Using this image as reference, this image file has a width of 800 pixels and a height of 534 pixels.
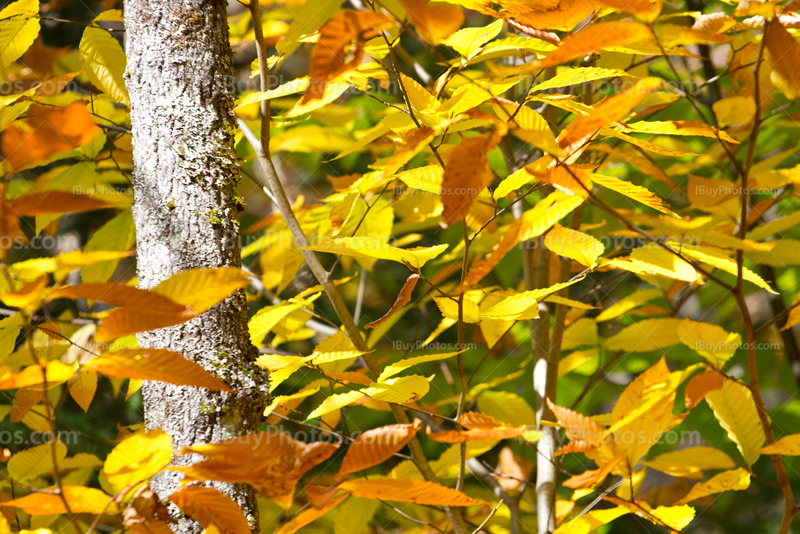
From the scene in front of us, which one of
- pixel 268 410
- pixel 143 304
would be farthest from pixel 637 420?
pixel 143 304

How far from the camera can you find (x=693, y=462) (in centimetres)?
79

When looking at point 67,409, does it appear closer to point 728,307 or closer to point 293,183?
point 293,183

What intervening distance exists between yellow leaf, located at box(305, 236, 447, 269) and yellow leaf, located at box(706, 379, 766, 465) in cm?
50

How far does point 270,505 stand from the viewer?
105cm

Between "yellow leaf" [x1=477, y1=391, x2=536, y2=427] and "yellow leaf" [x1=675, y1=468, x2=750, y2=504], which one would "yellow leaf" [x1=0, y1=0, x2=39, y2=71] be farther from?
"yellow leaf" [x1=675, y1=468, x2=750, y2=504]

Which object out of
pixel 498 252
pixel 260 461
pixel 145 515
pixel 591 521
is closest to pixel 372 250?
pixel 498 252

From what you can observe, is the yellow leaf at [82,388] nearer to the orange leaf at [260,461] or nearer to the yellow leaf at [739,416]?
the orange leaf at [260,461]

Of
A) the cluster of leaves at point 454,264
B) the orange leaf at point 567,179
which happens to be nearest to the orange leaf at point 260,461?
the cluster of leaves at point 454,264

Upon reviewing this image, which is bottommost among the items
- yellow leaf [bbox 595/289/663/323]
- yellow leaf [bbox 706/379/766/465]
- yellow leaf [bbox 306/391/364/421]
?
yellow leaf [bbox 706/379/766/465]

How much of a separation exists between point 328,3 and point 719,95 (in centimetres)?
98

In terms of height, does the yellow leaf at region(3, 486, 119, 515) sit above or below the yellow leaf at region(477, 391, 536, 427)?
above

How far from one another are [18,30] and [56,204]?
484 mm

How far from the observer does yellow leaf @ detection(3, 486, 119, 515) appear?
1.64 ft

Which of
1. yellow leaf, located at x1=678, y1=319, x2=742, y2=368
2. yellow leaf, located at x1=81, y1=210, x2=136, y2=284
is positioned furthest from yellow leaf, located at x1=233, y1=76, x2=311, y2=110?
yellow leaf, located at x1=678, y1=319, x2=742, y2=368
